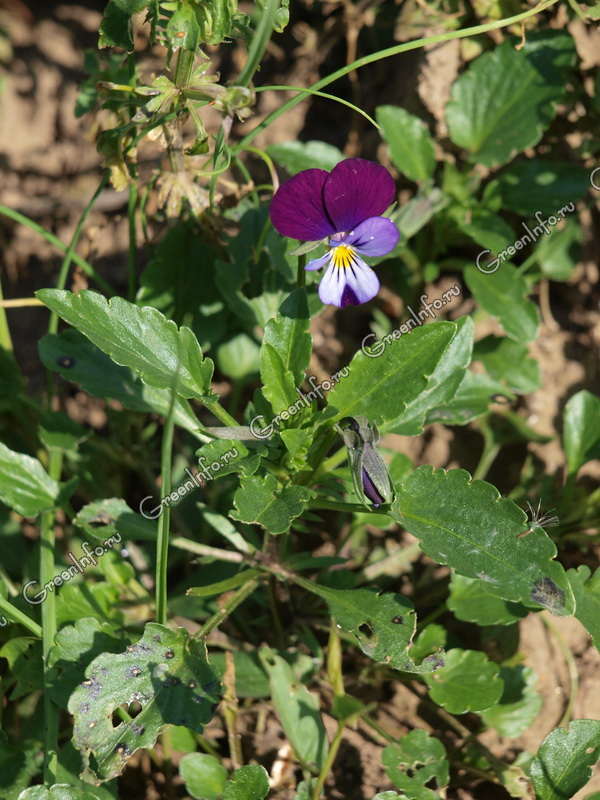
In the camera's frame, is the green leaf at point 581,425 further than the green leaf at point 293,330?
Yes

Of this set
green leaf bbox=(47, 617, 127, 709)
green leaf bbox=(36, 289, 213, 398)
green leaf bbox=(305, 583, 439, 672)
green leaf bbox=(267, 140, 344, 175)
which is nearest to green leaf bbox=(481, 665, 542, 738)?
green leaf bbox=(305, 583, 439, 672)

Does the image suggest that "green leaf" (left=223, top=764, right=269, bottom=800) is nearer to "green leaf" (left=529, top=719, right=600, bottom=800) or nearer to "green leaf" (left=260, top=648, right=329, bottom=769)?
"green leaf" (left=260, top=648, right=329, bottom=769)

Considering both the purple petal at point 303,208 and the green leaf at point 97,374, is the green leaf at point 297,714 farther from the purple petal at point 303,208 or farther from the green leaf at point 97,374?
the purple petal at point 303,208

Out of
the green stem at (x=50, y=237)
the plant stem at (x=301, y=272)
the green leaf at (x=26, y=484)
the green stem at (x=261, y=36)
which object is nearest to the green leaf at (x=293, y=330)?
the plant stem at (x=301, y=272)

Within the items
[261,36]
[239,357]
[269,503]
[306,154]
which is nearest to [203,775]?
[269,503]

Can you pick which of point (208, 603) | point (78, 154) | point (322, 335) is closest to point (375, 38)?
point (322, 335)

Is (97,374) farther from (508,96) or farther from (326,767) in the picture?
(508,96)

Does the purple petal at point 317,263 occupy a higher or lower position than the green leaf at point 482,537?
higher
